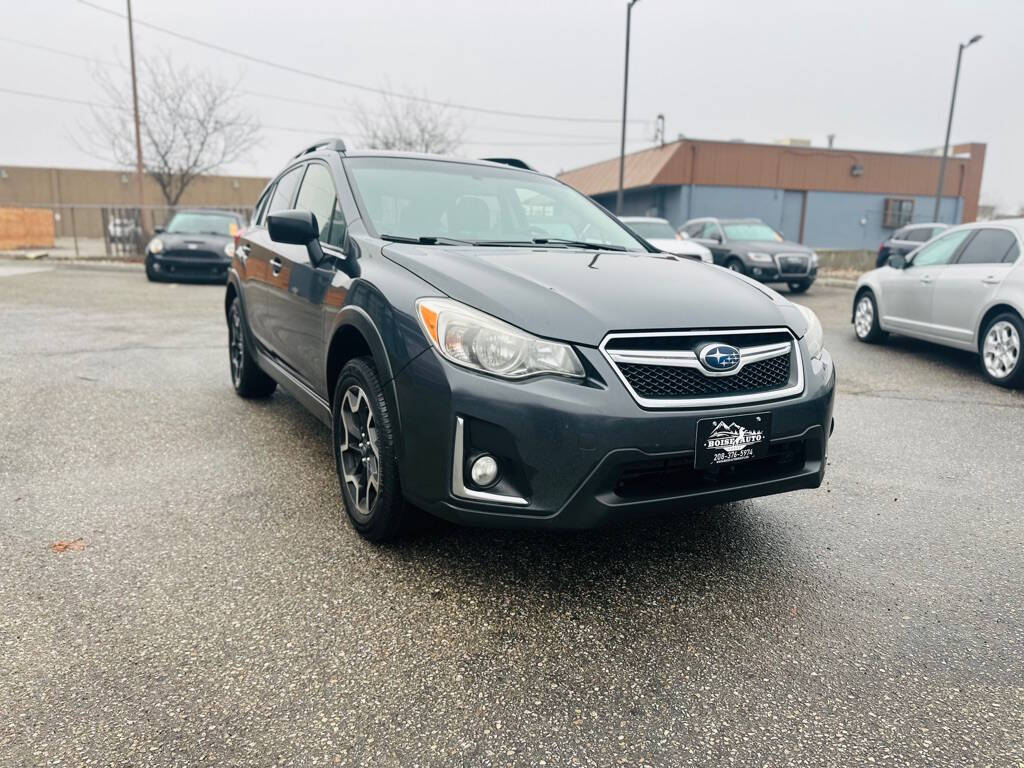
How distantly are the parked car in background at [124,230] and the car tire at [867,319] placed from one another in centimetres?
2041

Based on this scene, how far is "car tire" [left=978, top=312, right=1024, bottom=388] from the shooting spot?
6488mm

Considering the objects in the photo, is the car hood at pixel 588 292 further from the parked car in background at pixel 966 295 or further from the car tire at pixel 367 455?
the parked car in background at pixel 966 295

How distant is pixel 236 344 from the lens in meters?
5.73

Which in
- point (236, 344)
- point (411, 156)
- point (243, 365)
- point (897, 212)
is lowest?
point (243, 365)

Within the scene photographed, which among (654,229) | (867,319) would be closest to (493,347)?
(867,319)

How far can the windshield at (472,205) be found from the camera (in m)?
3.62

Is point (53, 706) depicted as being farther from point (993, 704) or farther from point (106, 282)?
point (106, 282)

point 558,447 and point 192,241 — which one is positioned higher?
point 192,241

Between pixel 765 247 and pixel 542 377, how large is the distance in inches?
516

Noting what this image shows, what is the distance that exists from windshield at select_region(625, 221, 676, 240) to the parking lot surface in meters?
10.3

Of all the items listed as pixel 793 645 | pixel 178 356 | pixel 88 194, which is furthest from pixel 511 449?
pixel 88 194

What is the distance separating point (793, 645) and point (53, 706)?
2281 millimetres

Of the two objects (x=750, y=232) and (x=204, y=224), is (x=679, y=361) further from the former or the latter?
(x=204, y=224)

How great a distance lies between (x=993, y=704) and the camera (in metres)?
2.22
